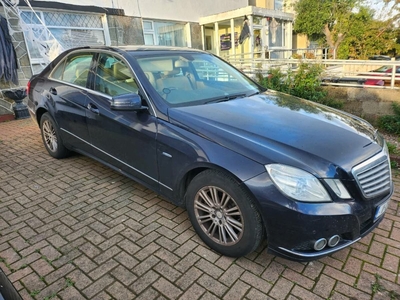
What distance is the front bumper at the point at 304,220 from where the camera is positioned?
72.4 inches

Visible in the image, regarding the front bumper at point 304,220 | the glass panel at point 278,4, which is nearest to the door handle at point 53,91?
the front bumper at point 304,220

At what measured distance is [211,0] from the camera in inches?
484

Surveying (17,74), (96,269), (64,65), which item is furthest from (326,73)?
(17,74)

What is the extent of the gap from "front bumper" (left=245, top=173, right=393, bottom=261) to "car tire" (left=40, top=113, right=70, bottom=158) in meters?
Answer: 3.17

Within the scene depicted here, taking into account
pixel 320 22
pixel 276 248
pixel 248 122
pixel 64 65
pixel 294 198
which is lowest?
pixel 276 248

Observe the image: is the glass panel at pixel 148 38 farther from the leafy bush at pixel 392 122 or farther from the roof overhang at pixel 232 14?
the leafy bush at pixel 392 122

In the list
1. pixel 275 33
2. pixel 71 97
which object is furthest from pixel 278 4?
pixel 71 97

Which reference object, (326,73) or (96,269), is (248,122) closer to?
(96,269)

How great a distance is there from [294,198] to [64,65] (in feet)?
11.5

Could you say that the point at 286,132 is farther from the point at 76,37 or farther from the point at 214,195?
the point at 76,37

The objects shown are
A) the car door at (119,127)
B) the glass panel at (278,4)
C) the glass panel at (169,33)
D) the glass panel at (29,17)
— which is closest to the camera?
the car door at (119,127)

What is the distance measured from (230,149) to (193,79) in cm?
131

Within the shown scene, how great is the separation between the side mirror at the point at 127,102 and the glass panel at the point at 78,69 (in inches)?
43.7

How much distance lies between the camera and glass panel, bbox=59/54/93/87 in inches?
136
